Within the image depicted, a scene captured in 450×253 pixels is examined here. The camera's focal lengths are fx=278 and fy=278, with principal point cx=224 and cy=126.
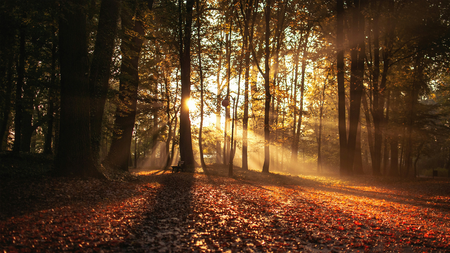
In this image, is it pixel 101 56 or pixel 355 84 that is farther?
pixel 355 84

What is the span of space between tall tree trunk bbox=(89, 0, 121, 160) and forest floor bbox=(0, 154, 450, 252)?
11.7 ft

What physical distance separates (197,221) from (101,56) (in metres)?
8.38

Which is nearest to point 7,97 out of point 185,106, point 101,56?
point 101,56

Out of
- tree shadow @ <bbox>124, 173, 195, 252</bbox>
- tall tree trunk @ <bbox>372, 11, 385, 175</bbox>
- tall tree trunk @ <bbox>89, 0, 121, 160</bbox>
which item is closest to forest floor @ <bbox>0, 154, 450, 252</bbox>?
tree shadow @ <bbox>124, 173, 195, 252</bbox>

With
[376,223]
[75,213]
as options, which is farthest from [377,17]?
[75,213]

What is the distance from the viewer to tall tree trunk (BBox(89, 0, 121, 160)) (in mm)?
11227

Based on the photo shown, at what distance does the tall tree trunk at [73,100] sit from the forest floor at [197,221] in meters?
0.69

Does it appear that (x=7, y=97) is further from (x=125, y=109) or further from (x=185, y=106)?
(x=185, y=106)

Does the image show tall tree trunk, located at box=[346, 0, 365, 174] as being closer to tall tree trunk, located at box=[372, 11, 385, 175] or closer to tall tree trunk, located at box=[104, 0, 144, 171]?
tall tree trunk, located at box=[372, 11, 385, 175]

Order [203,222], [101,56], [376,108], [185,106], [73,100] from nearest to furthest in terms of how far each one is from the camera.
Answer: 1. [203,222]
2. [73,100]
3. [101,56]
4. [185,106]
5. [376,108]

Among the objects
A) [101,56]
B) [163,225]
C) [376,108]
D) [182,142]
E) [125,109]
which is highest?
[101,56]

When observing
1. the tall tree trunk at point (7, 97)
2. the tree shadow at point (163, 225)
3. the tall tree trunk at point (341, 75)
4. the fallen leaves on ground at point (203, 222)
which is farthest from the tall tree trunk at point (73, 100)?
the tall tree trunk at point (341, 75)

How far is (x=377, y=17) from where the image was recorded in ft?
54.5

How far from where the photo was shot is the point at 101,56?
37.0 ft
